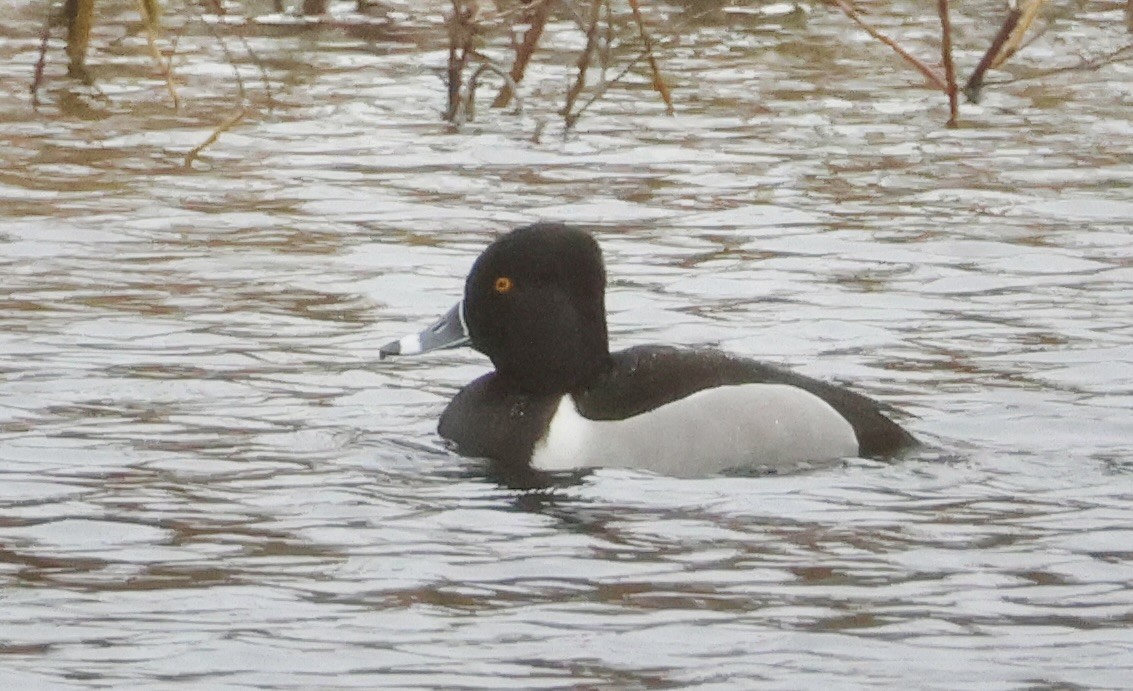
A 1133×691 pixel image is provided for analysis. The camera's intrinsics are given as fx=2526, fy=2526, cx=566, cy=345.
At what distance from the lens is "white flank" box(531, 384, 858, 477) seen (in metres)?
8.29

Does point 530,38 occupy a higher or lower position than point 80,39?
higher

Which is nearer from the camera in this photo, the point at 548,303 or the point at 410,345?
the point at 548,303

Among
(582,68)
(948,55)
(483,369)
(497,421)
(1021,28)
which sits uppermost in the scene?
(1021,28)

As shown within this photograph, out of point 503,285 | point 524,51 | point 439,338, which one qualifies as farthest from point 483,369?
point 524,51

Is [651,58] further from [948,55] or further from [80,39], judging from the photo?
[80,39]

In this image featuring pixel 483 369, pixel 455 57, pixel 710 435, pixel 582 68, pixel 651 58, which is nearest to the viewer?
pixel 710 435

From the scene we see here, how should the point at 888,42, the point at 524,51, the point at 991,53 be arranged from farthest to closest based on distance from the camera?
the point at 524,51 → the point at 991,53 → the point at 888,42

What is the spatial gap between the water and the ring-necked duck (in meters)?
0.15

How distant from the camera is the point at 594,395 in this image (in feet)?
28.1

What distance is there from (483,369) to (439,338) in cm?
126

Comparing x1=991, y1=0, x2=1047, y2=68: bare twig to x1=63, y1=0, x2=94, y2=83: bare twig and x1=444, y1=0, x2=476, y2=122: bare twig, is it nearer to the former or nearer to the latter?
x1=444, y1=0, x2=476, y2=122: bare twig

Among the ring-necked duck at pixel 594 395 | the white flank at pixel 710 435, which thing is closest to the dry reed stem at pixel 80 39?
the ring-necked duck at pixel 594 395

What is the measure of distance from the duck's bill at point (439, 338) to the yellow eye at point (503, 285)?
0.17 metres

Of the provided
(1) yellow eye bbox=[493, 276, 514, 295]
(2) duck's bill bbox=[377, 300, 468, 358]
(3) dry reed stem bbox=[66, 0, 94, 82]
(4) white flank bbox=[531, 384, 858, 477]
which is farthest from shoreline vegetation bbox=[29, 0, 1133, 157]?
(4) white flank bbox=[531, 384, 858, 477]
